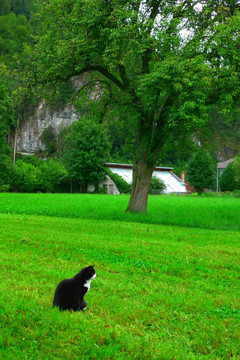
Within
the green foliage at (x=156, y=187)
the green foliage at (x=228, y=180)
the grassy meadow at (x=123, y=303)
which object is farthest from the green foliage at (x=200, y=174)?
the grassy meadow at (x=123, y=303)

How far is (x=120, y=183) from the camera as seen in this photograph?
193ft

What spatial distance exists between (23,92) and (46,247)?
987 cm

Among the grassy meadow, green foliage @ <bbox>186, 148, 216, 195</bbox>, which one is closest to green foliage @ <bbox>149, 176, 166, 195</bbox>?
green foliage @ <bbox>186, 148, 216, 195</bbox>

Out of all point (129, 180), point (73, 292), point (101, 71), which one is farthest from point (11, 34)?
point (73, 292)

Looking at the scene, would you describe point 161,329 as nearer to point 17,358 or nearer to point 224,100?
point 17,358

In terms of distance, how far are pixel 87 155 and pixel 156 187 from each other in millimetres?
13778

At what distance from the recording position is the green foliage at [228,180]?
73312 millimetres

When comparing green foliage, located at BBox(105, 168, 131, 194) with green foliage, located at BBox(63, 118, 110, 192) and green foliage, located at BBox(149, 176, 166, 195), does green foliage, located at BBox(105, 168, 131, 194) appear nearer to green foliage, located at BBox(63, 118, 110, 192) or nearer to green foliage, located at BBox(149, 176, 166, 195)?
green foliage, located at BBox(63, 118, 110, 192)

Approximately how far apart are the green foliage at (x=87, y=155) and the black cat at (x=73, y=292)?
186 ft

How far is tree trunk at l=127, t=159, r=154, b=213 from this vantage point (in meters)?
17.8

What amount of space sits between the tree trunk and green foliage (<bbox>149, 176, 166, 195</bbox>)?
4235 centimetres

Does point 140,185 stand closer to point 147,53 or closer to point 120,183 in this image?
point 147,53

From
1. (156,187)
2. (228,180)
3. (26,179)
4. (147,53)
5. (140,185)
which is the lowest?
(140,185)

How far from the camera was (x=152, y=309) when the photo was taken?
164 inches
